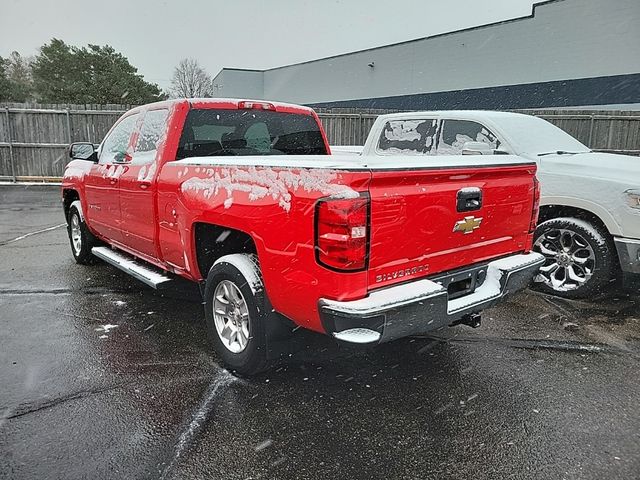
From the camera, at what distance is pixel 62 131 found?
16.0 meters

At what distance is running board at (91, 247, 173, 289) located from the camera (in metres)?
4.29

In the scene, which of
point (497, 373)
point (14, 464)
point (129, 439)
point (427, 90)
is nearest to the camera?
point (14, 464)

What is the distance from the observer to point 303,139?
17.0ft

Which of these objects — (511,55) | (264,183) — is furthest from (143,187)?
(511,55)

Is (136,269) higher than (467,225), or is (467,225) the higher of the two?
(467,225)

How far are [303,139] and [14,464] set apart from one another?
3.65m

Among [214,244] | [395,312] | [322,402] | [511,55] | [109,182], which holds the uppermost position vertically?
[511,55]

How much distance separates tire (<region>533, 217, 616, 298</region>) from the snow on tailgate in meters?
3.54

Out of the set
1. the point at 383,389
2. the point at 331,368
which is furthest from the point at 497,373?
the point at 331,368

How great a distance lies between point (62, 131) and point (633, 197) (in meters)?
16.1

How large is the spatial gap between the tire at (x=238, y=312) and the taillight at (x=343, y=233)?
2.35ft

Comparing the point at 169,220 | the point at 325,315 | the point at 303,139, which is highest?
the point at 303,139

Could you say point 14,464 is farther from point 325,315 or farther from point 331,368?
point 331,368

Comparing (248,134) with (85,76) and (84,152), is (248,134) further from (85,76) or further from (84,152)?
(85,76)
